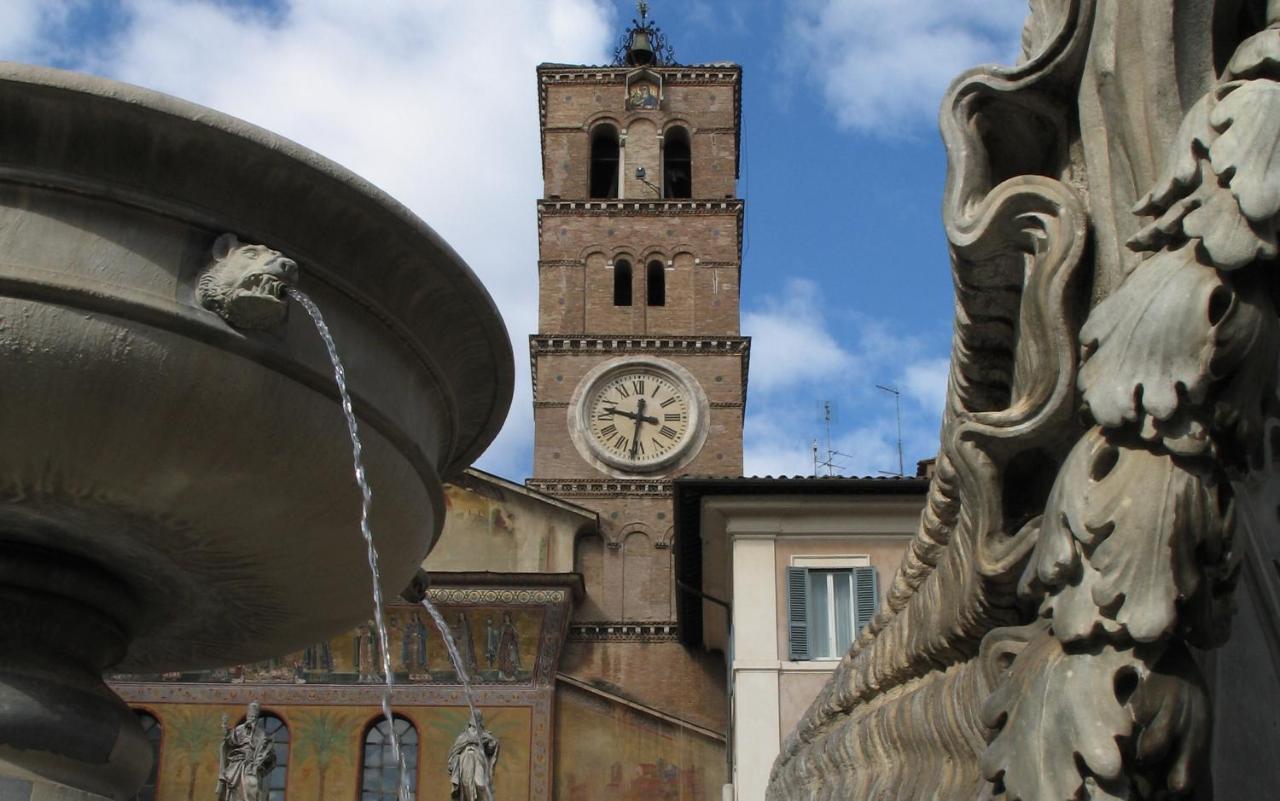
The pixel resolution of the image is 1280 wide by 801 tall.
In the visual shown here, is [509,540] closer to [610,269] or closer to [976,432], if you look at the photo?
[610,269]

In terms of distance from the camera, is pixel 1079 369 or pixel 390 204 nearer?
pixel 1079 369

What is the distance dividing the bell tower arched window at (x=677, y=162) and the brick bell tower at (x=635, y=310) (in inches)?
1.6

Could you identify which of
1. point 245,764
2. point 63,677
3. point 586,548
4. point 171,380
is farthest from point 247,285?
point 586,548

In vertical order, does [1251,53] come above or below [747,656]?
below

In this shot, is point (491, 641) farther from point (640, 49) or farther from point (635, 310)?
point (640, 49)

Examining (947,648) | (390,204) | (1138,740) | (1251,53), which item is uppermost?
(390,204)

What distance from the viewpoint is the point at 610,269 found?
31609 millimetres

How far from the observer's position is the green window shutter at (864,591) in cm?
1677

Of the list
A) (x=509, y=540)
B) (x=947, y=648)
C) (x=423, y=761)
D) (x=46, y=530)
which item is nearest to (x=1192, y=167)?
(x=947, y=648)

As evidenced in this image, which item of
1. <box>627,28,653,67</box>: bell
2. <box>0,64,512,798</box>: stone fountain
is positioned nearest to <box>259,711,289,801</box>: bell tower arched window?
<box>0,64,512,798</box>: stone fountain

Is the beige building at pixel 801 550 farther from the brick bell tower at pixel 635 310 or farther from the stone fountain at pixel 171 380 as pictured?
the stone fountain at pixel 171 380

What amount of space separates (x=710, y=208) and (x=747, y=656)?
17.3m

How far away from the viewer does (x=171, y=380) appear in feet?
10.9

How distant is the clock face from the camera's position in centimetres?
2928
